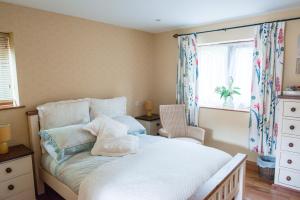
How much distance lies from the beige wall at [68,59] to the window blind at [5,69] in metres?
0.13

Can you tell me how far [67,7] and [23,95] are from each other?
1228mm

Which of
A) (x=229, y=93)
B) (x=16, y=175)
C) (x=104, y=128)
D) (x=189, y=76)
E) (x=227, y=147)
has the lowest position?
(x=227, y=147)

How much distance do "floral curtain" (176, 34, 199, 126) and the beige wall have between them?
79 centimetres

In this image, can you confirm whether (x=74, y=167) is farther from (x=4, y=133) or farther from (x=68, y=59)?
(x=68, y=59)

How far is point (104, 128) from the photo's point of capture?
236 centimetres

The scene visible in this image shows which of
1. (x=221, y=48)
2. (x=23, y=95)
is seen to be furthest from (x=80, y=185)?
(x=221, y=48)

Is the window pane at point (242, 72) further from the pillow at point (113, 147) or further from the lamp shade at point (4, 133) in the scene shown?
the lamp shade at point (4, 133)

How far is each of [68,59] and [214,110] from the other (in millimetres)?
2502

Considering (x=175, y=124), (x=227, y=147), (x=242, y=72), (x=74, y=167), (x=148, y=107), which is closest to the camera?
(x=74, y=167)

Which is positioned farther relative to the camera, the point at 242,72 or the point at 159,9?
the point at 242,72

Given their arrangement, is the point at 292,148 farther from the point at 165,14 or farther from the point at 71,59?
the point at 71,59

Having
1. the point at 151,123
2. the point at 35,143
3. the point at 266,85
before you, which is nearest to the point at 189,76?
the point at 151,123

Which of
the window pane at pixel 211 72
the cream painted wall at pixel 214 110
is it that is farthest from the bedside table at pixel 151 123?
the window pane at pixel 211 72

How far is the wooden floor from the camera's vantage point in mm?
2443
